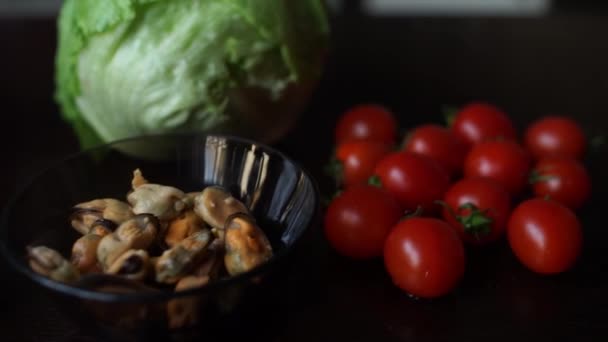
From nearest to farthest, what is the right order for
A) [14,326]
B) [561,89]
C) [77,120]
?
1. [14,326]
2. [77,120]
3. [561,89]

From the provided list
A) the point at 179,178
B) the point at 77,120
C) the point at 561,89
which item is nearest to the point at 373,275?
the point at 179,178

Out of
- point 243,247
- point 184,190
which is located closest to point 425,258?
point 243,247

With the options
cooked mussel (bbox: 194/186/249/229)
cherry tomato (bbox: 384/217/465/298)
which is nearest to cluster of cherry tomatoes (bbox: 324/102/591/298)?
cherry tomato (bbox: 384/217/465/298)

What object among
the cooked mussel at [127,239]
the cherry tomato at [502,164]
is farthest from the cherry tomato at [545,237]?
the cooked mussel at [127,239]

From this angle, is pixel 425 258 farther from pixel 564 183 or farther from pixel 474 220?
pixel 564 183

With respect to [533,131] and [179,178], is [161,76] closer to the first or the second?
[179,178]

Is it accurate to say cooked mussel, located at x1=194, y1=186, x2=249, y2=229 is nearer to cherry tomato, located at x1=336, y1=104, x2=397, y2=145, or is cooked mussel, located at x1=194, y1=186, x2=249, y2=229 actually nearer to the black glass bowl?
the black glass bowl

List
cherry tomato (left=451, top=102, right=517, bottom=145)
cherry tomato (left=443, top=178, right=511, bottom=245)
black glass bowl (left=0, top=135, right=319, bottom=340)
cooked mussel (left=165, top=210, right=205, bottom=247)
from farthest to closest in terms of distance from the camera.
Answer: cherry tomato (left=451, top=102, right=517, bottom=145) → cherry tomato (left=443, top=178, right=511, bottom=245) → cooked mussel (left=165, top=210, right=205, bottom=247) → black glass bowl (left=0, top=135, right=319, bottom=340)
